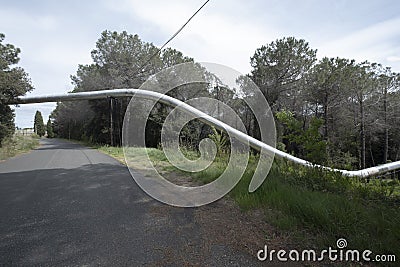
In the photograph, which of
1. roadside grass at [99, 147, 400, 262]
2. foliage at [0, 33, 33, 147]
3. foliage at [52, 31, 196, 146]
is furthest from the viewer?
foliage at [52, 31, 196, 146]

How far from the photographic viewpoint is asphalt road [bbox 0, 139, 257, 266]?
2.46 meters

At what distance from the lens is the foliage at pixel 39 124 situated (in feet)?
218

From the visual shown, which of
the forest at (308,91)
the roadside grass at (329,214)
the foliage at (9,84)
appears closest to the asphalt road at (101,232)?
the roadside grass at (329,214)

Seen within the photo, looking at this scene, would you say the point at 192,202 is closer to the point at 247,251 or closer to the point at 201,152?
the point at 247,251

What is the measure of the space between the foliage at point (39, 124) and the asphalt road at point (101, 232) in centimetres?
7326

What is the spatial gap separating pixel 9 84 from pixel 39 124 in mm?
60165

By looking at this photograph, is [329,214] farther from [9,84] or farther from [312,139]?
[9,84]

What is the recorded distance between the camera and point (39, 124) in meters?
66.9

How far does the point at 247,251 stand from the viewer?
103 inches

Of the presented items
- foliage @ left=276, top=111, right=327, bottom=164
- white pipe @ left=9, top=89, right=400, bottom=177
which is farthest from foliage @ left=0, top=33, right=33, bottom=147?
foliage @ left=276, top=111, right=327, bottom=164

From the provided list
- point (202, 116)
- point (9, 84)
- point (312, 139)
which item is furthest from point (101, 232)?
point (9, 84)

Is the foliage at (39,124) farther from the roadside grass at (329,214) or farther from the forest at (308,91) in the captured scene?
the roadside grass at (329,214)

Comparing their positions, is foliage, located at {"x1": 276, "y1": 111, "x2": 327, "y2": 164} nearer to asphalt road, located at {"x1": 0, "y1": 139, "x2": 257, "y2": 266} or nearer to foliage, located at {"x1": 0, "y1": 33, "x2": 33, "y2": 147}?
asphalt road, located at {"x1": 0, "y1": 139, "x2": 257, "y2": 266}

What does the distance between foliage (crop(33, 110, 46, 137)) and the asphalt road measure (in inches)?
2884
